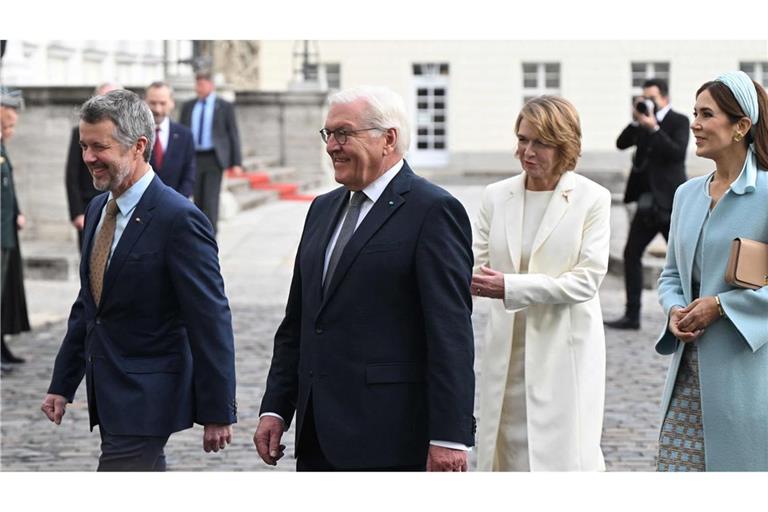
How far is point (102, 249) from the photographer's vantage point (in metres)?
5.16

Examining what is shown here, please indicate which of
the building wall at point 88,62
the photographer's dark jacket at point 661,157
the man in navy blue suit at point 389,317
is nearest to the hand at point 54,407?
the man in navy blue suit at point 389,317

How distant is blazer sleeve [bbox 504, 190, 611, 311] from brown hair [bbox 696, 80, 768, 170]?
0.97 metres

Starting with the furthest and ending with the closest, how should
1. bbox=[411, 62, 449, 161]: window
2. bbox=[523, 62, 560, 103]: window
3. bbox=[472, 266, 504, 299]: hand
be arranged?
1. bbox=[411, 62, 449, 161]: window
2. bbox=[523, 62, 560, 103]: window
3. bbox=[472, 266, 504, 299]: hand

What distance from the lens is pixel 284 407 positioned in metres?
4.94

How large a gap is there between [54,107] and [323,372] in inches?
548

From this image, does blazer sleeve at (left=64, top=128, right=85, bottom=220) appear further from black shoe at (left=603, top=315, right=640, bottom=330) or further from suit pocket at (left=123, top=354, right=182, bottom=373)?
suit pocket at (left=123, top=354, right=182, bottom=373)

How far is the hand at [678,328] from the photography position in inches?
195

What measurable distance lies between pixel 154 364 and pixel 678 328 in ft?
5.81

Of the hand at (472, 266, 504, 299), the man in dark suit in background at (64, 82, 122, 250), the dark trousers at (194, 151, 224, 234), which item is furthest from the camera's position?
the dark trousers at (194, 151, 224, 234)

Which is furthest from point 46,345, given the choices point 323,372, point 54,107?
point 323,372

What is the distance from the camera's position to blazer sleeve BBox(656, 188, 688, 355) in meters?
5.14

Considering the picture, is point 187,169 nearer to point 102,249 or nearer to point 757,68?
point 102,249

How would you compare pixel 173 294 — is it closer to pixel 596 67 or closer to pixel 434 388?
pixel 434 388

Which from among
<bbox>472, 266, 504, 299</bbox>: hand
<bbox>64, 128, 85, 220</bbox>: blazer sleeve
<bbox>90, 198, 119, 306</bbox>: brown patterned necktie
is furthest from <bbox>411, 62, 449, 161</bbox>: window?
<bbox>90, 198, 119, 306</bbox>: brown patterned necktie
